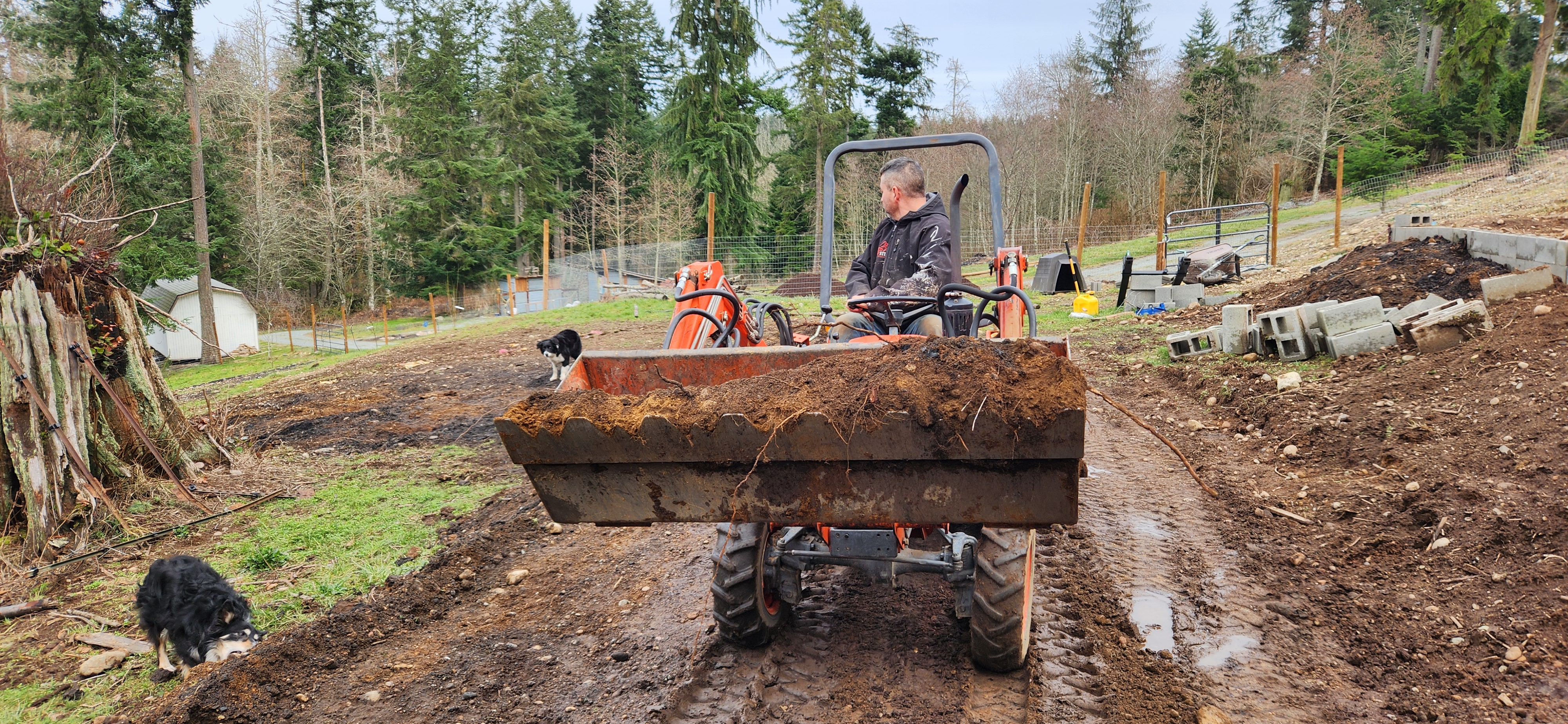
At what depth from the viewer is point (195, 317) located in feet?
99.6

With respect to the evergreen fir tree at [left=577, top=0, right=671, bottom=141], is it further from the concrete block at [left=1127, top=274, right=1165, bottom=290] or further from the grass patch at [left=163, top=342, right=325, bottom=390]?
the concrete block at [left=1127, top=274, right=1165, bottom=290]

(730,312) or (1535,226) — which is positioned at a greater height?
(1535,226)

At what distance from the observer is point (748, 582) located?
362 centimetres

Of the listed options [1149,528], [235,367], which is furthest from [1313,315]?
[235,367]

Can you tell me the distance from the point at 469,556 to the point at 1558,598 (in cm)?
540

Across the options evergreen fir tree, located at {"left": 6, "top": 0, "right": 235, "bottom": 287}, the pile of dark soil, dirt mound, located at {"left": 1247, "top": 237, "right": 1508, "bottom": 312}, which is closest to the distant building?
evergreen fir tree, located at {"left": 6, "top": 0, "right": 235, "bottom": 287}

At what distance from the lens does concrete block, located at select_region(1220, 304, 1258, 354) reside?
8.70 meters

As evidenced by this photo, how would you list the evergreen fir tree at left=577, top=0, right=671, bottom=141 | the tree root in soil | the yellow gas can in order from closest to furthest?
the tree root in soil < the yellow gas can < the evergreen fir tree at left=577, top=0, right=671, bottom=141

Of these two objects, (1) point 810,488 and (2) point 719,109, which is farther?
(2) point 719,109

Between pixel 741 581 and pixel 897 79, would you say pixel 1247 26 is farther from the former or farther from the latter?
pixel 741 581

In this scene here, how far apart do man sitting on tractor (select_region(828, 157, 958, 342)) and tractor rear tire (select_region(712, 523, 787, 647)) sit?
4.19ft

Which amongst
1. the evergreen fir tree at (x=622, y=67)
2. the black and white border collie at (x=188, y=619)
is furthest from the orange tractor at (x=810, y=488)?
the evergreen fir tree at (x=622, y=67)

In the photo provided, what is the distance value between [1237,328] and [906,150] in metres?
5.58

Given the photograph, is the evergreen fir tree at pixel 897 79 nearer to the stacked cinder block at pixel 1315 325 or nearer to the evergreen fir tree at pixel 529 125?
the evergreen fir tree at pixel 529 125
